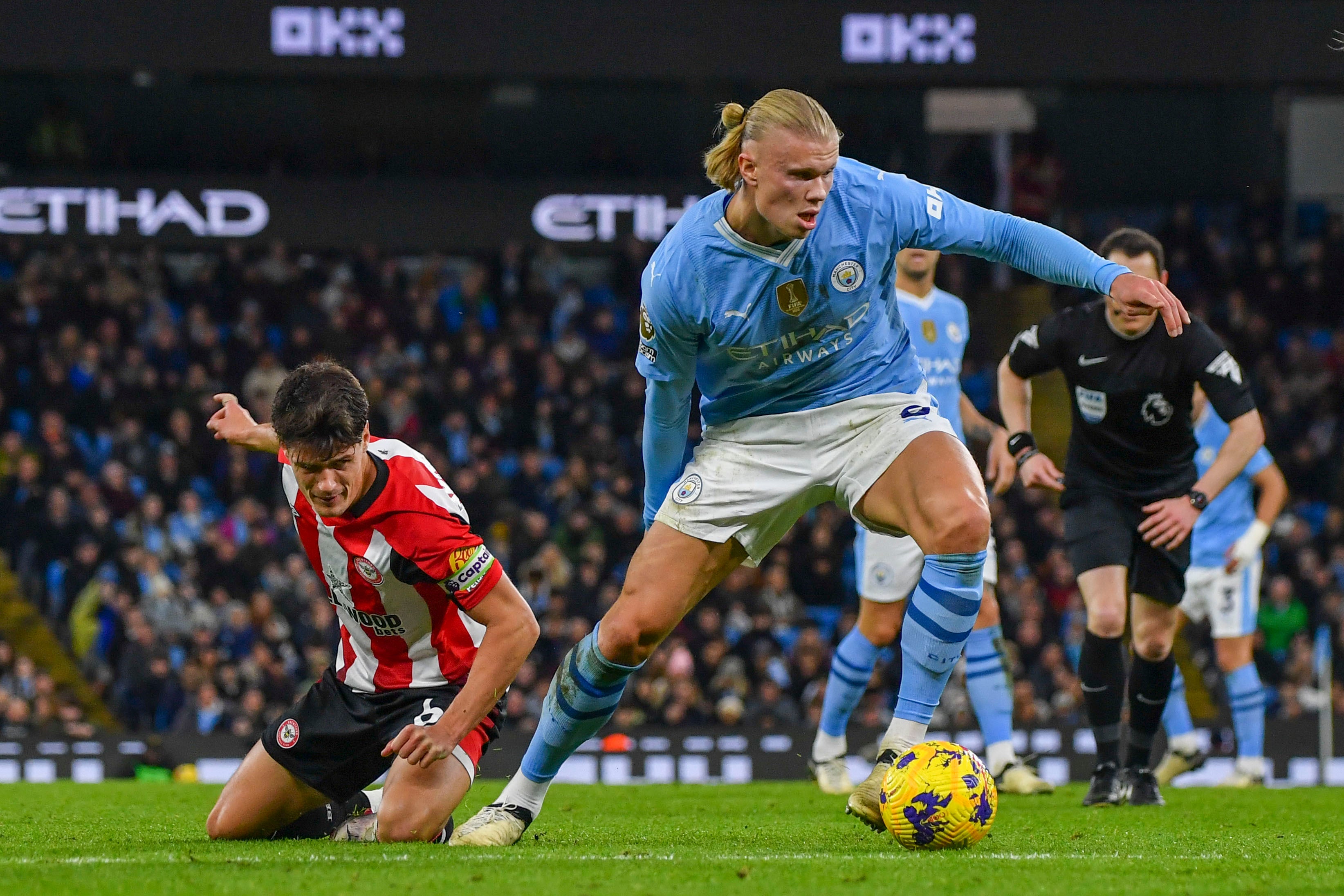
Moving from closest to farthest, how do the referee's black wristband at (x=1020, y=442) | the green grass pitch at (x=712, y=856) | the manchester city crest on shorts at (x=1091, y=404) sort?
Result: the green grass pitch at (x=712, y=856)
the manchester city crest on shorts at (x=1091, y=404)
the referee's black wristband at (x=1020, y=442)

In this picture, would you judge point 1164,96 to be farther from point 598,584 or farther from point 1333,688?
point 598,584

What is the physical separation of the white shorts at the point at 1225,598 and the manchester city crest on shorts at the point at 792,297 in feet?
18.5

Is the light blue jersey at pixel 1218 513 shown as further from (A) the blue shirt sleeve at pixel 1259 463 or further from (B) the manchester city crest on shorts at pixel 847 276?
(B) the manchester city crest on shorts at pixel 847 276

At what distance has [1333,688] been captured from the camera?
16266 millimetres

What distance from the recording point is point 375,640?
557 cm

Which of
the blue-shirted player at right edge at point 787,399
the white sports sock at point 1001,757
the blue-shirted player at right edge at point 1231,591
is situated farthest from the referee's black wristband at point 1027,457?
the blue-shirted player at right edge at point 787,399

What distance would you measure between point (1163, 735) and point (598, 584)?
227 inches

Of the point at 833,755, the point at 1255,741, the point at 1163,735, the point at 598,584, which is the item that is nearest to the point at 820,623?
the point at 598,584

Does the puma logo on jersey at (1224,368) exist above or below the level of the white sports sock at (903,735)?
above

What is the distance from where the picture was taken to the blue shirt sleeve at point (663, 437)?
17.2 feet

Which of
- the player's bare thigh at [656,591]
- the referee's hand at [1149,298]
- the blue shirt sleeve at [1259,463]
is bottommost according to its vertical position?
the player's bare thigh at [656,591]

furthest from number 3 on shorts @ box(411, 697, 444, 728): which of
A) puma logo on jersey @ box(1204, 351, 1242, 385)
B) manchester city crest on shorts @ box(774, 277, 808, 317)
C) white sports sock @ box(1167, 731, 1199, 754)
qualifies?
white sports sock @ box(1167, 731, 1199, 754)

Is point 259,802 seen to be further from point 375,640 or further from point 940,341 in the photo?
point 940,341

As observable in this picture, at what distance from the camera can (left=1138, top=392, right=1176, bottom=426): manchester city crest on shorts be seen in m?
7.29
